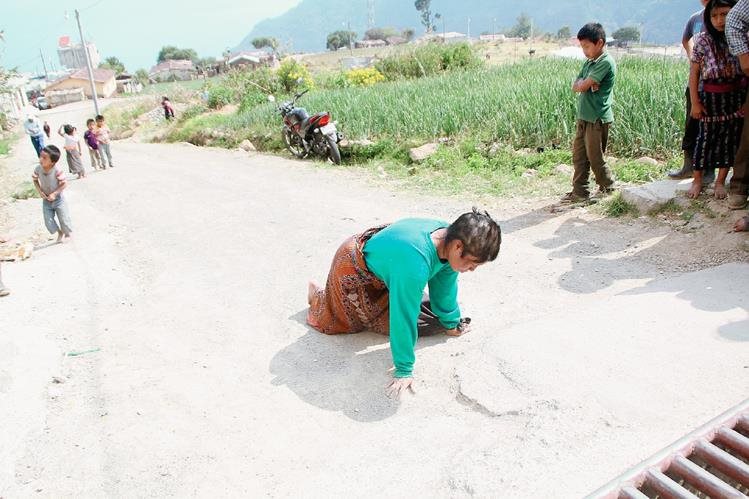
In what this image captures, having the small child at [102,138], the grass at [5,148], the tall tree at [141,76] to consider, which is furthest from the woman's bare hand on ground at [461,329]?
the tall tree at [141,76]

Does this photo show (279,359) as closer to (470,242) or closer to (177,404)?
(177,404)

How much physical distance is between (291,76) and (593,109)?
52.1ft

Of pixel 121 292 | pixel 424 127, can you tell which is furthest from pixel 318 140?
pixel 121 292

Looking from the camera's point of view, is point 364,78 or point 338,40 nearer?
point 364,78

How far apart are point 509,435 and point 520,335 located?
31.6 inches

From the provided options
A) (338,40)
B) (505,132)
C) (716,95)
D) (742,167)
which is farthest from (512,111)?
(338,40)

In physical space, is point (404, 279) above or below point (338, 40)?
below

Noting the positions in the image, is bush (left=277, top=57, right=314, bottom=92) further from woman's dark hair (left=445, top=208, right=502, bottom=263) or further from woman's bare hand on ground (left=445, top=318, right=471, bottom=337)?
woman's dark hair (left=445, top=208, right=502, bottom=263)

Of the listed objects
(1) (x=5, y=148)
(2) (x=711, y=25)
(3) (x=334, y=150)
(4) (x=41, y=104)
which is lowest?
(4) (x=41, y=104)

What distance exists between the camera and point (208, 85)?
2366 centimetres

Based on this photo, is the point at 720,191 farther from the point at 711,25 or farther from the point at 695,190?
the point at 711,25

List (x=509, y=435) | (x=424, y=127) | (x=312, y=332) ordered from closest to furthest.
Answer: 1. (x=509, y=435)
2. (x=312, y=332)
3. (x=424, y=127)

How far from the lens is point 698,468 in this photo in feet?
6.15

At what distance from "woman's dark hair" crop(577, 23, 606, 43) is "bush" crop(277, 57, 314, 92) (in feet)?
49.2
